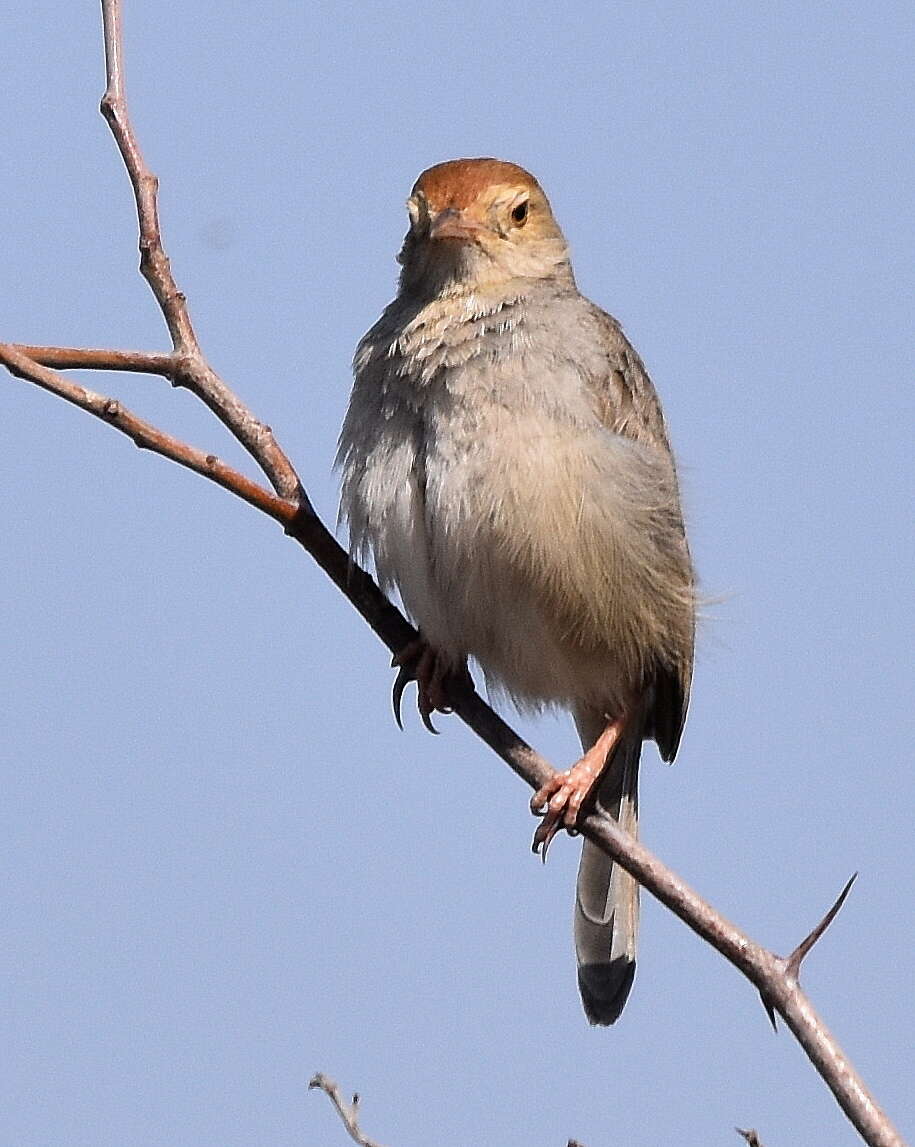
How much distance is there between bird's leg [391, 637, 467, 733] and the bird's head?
104 cm

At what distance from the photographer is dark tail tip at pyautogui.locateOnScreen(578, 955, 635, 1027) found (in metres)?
5.46

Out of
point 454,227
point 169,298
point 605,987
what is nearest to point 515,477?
point 454,227

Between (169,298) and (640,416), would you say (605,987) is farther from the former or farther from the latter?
(169,298)

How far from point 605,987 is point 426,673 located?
4.16 feet

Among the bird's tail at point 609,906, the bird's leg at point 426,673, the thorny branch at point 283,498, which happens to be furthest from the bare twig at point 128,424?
the bird's tail at point 609,906

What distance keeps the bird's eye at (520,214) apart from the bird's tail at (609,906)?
A: 1.58 m

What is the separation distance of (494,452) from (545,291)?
0.76 meters

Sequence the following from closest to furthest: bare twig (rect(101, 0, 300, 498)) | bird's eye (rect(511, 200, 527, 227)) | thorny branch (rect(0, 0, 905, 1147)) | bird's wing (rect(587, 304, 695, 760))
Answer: thorny branch (rect(0, 0, 905, 1147)), bare twig (rect(101, 0, 300, 498)), bird's wing (rect(587, 304, 695, 760)), bird's eye (rect(511, 200, 527, 227))

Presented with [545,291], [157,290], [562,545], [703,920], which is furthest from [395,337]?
[703,920]

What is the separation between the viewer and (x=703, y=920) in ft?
11.2

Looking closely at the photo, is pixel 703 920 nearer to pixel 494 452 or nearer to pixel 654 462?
pixel 494 452

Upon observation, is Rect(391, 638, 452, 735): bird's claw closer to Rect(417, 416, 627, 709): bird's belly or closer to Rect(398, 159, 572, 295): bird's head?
Rect(417, 416, 627, 709): bird's belly

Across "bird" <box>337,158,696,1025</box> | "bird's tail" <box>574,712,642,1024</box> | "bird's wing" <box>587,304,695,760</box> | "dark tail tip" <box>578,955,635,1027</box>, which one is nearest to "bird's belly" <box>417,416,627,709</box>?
"bird" <box>337,158,696,1025</box>

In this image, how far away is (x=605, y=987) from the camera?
5.49 metres
